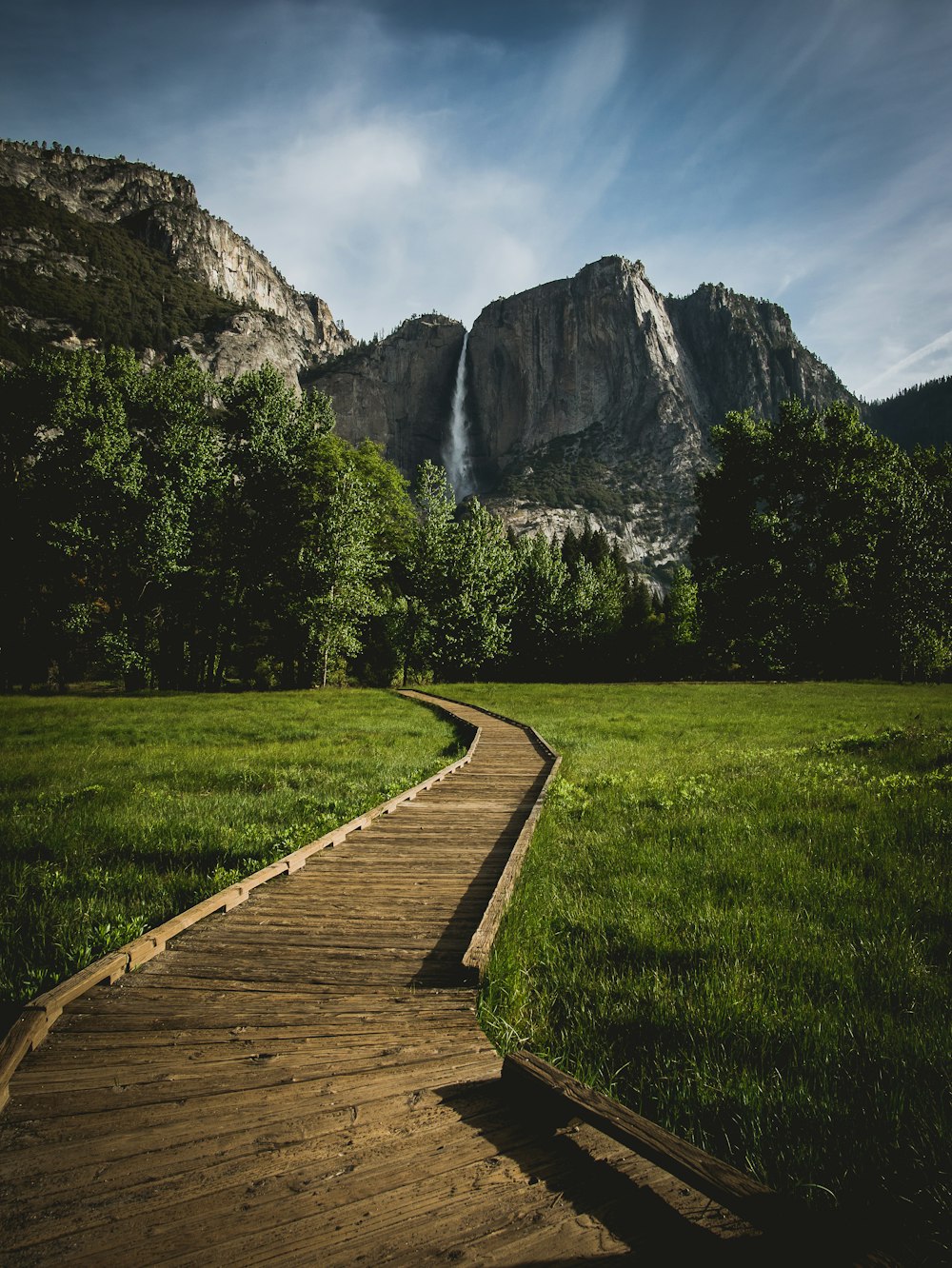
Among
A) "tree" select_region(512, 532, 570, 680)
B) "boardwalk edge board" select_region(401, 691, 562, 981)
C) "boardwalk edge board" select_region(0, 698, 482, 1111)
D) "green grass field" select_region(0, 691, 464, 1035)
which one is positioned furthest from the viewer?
"tree" select_region(512, 532, 570, 680)

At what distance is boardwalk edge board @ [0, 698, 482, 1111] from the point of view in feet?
9.37

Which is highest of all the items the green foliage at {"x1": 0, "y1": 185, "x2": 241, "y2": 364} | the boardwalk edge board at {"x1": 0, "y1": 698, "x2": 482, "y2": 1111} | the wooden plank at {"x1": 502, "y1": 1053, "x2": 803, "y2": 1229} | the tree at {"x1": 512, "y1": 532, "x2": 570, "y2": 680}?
the green foliage at {"x1": 0, "y1": 185, "x2": 241, "y2": 364}

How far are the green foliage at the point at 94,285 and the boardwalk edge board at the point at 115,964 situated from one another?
142 meters

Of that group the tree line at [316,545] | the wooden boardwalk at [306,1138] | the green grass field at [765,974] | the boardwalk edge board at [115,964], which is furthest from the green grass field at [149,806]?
the tree line at [316,545]

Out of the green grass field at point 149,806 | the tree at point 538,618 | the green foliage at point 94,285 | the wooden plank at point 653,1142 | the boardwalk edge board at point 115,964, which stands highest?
the green foliage at point 94,285

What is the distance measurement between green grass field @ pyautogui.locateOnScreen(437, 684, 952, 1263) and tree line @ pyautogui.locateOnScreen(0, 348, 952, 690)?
1156 inches

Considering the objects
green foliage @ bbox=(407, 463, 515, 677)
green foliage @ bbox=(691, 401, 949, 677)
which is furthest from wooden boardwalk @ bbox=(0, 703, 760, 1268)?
green foliage @ bbox=(691, 401, 949, 677)

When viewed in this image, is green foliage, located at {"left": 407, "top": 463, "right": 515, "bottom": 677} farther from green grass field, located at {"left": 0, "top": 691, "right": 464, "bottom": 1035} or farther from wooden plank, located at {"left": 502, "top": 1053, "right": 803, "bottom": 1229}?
wooden plank, located at {"left": 502, "top": 1053, "right": 803, "bottom": 1229}

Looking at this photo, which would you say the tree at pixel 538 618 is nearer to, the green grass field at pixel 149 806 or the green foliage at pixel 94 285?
the green grass field at pixel 149 806

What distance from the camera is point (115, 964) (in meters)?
3.71

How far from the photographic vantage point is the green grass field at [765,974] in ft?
7.72

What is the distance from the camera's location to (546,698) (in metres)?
30.1

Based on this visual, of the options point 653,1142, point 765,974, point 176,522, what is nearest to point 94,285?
point 176,522

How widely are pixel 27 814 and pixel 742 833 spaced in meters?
9.34
